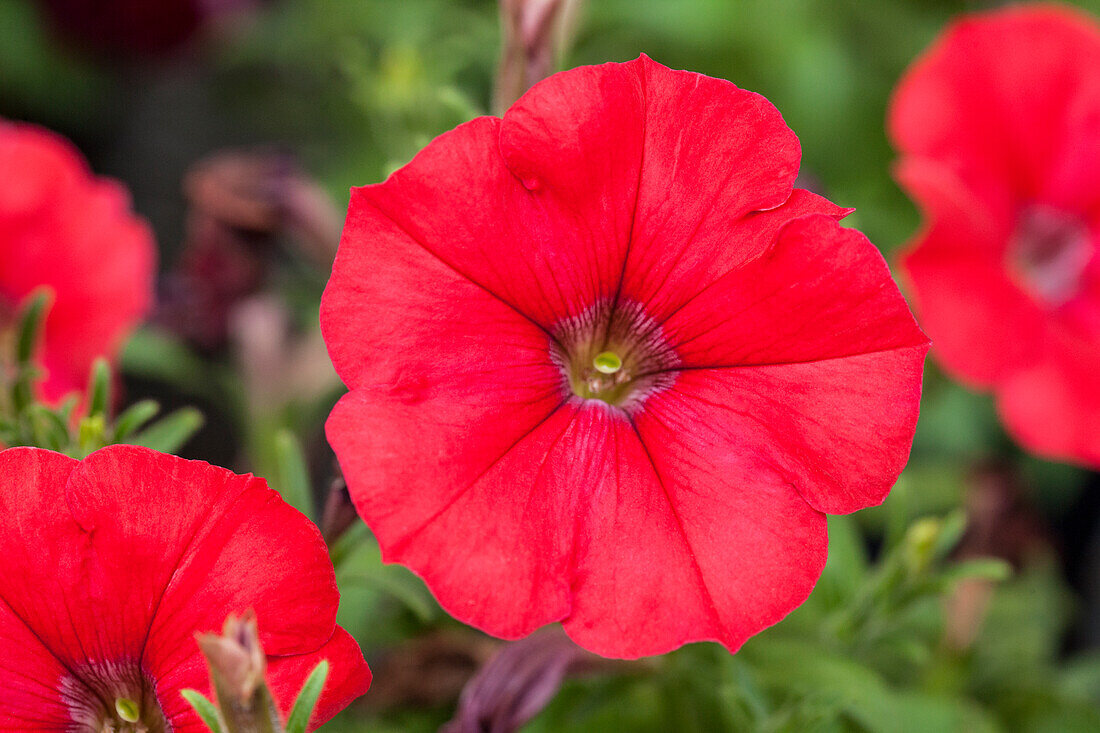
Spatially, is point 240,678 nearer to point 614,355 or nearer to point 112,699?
point 112,699

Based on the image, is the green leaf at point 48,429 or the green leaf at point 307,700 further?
the green leaf at point 48,429

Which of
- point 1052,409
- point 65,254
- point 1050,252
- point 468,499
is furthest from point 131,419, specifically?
point 1050,252

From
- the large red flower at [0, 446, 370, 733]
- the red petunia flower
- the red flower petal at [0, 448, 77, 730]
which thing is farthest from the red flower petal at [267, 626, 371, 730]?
the red petunia flower

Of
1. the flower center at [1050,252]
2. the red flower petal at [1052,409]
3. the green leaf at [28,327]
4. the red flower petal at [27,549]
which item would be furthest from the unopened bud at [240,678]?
the flower center at [1050,252]

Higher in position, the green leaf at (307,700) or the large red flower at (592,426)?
the large red flower at (592,426)

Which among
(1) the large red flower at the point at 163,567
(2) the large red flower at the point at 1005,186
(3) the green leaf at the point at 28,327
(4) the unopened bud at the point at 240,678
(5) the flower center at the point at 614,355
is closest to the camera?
(4) the unopened bud at the point at 240,678

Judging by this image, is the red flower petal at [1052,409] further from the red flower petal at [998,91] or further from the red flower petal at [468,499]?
the red flower petal at [468,499]

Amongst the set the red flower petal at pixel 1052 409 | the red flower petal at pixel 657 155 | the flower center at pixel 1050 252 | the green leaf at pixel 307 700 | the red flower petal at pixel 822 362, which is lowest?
the red flower petal at pixel 1052 409
